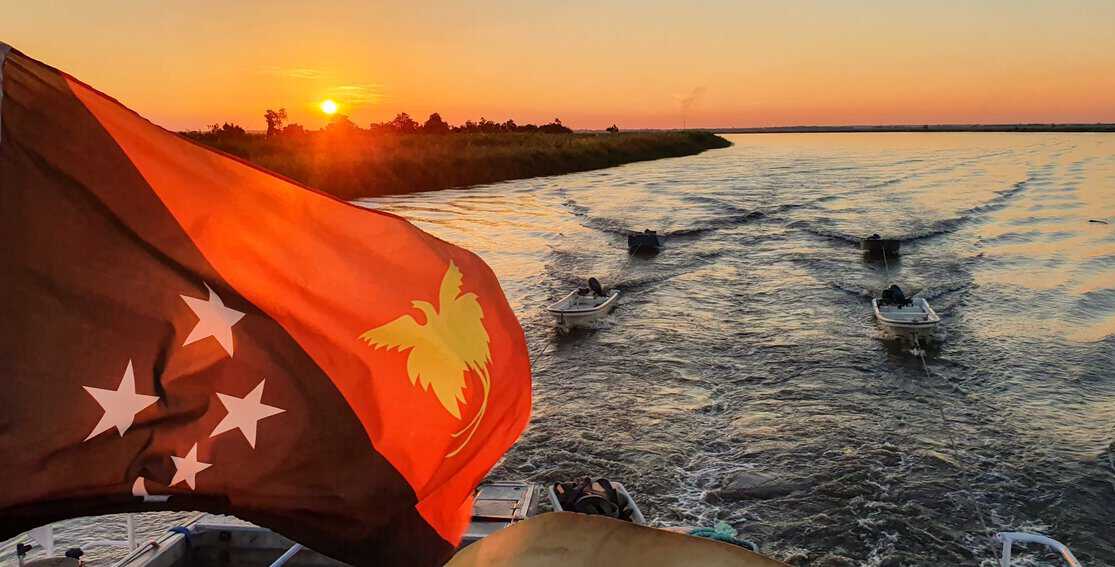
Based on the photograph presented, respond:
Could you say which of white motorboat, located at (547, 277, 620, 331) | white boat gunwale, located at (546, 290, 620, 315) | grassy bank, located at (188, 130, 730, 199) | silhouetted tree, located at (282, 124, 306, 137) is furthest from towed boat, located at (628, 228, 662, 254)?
silhouetted tree, located at (282, 124, 306, 137)

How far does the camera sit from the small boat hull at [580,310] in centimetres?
2241

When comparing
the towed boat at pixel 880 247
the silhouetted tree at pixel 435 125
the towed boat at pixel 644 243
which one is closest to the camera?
the towed boat at pixel 880 247

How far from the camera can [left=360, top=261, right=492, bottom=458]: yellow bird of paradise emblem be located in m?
4.26

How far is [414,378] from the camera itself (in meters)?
4.22

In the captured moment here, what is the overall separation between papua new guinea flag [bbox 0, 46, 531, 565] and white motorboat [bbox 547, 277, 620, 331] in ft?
58.5

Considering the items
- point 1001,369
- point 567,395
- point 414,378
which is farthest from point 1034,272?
point 414,378

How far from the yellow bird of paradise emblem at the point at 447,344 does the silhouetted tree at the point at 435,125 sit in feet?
461

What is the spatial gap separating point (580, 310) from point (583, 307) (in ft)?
1.90

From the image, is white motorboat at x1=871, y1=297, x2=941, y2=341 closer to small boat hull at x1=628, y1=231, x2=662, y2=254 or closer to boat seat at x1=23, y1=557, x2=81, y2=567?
small boat hull at x1=628, y1=231, x2=662, y2=254

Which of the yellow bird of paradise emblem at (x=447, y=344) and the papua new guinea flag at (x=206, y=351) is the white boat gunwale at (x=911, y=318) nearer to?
the yellow bird of paradise emblem at (x=447, y=344)

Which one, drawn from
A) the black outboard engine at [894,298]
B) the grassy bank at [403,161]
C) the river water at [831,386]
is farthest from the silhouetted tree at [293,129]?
the black outboard engine at [894,298]

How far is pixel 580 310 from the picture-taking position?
73.4 ft

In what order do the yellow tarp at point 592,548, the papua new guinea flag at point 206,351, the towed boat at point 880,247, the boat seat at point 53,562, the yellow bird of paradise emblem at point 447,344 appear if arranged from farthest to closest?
the towed boat at point 880,247 < the boat seat at point 53,562 < the yellow bird of paradise emblem at point 447,344 < the papua new guinea flag at point 206,351 < the yellow tarp at point 592,548

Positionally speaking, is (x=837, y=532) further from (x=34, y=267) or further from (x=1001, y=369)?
(x=34, y=267)
